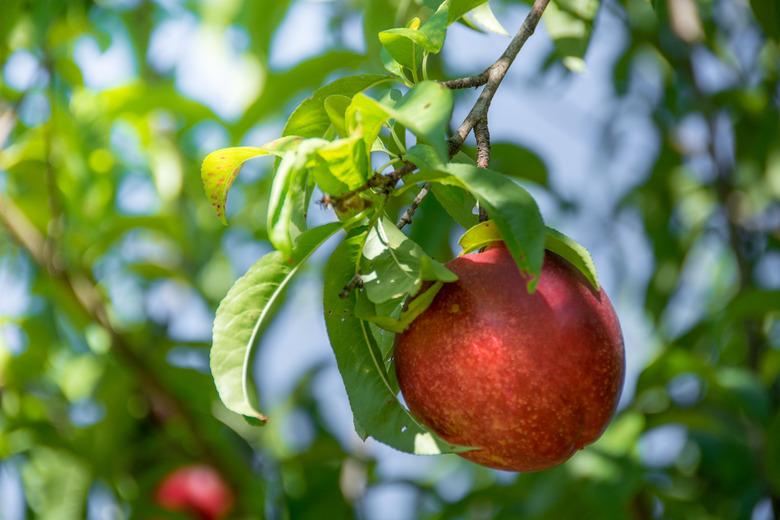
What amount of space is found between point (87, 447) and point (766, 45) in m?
1.96

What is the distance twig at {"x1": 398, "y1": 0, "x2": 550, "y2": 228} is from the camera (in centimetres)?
97

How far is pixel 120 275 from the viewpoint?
271 centimetres

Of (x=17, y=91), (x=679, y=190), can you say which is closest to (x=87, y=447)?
(x=17, y=91)

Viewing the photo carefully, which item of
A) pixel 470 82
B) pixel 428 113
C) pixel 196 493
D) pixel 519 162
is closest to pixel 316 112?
pixel 470 82

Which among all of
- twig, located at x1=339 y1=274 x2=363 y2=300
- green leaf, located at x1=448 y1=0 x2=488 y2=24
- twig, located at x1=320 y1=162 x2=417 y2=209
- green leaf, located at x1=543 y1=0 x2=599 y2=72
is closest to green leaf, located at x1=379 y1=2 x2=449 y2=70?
green leaf, located at x1=448 y1=0 x2=488 y2=24

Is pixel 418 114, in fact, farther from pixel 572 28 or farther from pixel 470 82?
pixel 572 28

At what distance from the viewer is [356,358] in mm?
1037

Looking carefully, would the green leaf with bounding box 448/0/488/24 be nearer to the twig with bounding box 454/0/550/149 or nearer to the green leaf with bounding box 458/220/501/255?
the twig with bounding box 454/0/550/149

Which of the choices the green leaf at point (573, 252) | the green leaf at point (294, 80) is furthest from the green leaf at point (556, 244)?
the green leaf at point (294, 80)

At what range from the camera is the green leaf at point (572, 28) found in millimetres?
1362

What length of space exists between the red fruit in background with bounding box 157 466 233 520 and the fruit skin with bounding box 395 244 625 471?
1.76m

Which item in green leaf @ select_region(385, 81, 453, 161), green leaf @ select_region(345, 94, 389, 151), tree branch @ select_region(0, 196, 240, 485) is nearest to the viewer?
green leaf @ select_region(385, 81, 453, 161)

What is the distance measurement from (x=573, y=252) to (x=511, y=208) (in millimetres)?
172

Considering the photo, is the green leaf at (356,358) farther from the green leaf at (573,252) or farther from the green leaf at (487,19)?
the green leaf at (487,19)
